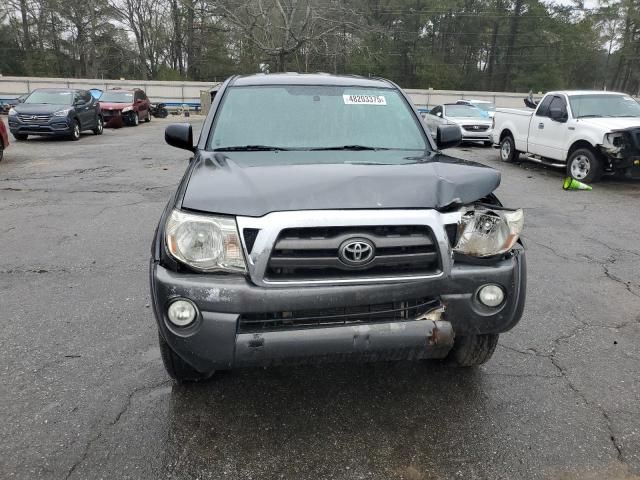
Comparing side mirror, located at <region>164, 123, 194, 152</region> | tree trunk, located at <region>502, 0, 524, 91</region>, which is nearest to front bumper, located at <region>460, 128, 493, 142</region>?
side mirror, located at <region>164, 123, 194, 152</region>

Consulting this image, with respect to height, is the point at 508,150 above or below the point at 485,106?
below

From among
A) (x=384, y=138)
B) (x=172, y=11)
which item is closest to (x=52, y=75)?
(x=172, y=11)

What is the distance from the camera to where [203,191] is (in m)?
2.54

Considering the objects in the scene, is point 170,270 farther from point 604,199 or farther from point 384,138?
point 604,199

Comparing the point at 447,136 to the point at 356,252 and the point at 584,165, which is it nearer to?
the point at 356,252

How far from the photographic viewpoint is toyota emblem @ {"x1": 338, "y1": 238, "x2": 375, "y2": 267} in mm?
2367

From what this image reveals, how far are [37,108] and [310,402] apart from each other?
16779 mm

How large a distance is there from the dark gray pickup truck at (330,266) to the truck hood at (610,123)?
8.24 metres

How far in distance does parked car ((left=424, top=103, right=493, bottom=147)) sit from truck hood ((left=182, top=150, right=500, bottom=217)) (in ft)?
47.6

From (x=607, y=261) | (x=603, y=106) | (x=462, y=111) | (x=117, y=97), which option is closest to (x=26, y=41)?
(x=117, y=97)

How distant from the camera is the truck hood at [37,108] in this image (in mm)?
16062

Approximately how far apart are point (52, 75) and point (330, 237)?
195 feet

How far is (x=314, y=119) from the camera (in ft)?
12.3

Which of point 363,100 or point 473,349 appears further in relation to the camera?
point 363,100
